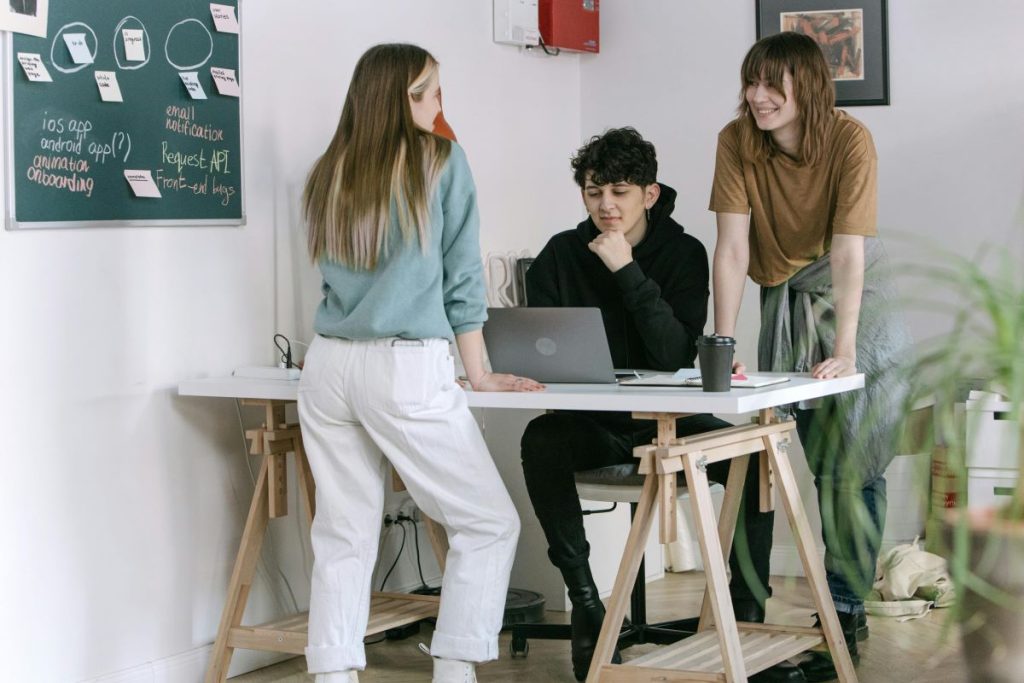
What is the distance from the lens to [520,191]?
4.12 metres

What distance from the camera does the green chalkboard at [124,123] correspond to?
2617 mm

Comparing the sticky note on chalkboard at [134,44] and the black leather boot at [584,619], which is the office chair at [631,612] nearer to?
the black leather boot at [584,619]

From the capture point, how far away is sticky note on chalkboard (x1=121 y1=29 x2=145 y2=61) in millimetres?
2807

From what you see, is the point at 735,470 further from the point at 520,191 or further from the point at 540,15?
the point at 540,15

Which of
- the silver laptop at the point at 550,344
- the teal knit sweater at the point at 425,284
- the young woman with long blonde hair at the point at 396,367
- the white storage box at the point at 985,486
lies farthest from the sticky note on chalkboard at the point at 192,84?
the white storage box at the point at 985,486

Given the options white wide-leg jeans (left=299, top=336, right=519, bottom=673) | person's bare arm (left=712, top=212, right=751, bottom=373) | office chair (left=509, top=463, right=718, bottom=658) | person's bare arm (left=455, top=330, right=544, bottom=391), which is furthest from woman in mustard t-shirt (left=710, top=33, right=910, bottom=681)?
white wide-leg jeans (left=299, top=336, right=519, bottom=673)

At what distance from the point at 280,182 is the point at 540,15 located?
4.42 feet

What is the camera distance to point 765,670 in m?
2.79

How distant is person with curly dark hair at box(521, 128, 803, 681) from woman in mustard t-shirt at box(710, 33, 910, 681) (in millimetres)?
134

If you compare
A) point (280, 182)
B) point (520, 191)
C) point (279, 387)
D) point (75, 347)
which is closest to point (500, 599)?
point (279, 387)

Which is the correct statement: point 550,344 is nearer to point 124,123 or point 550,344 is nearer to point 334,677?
point 334,677

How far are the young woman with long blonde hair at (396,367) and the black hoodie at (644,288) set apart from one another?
1.55 ft

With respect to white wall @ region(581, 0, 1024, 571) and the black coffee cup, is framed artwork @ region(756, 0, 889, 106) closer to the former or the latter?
white wall @ region(581, 0, 1024, 571)

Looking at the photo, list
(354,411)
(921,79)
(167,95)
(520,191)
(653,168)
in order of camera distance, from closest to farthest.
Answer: (354,411), (167,95), (653,168), (921,79), (520,191)
